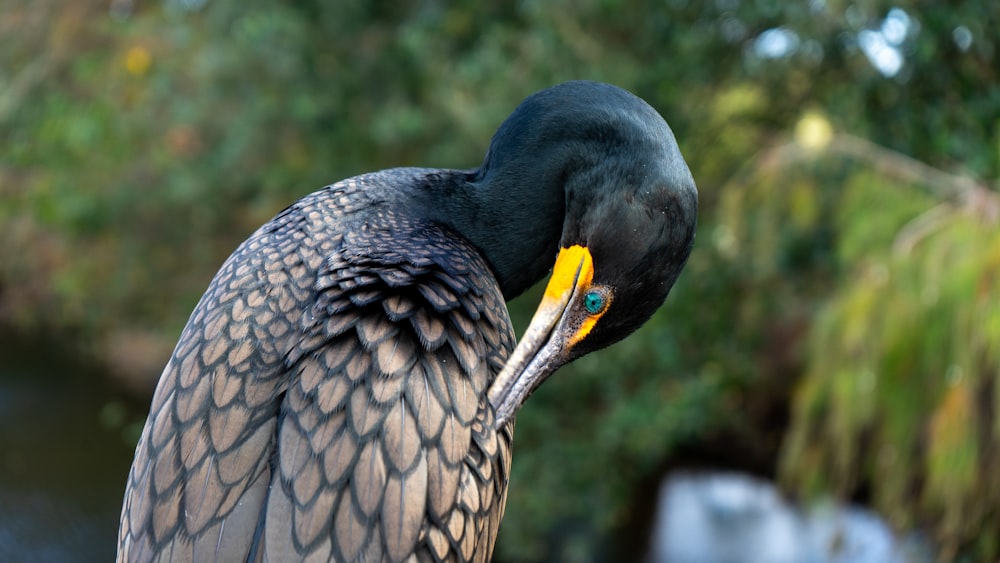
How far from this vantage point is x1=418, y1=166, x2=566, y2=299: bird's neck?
2541 mm

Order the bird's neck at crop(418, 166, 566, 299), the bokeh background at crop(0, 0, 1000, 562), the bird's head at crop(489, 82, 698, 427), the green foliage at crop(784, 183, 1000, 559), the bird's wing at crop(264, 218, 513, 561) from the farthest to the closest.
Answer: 1. the bokeh background at crop(0, 0, 1000, 562)
2. the green foliage at crop(784, 183, 1000, 559)
3. the bird's neck at crop(418, 166, 566, 299)
4. the bird's head at crop(489, 82, 698, 427)
5. the bird's wing at crop(264, 218, 513, 561)

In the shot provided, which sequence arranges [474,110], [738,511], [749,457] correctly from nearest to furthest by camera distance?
[474,110]
[749,457]
[738,511]

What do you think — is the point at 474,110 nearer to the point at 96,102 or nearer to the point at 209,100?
the point at 209,100

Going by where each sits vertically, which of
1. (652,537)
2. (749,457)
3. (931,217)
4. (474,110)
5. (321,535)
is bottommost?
(652,537)

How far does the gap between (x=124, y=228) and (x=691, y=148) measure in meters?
5.39

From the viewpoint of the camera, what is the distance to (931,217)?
13.7ft

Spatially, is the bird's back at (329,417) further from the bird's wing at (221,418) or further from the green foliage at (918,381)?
the green foliage at (918,381)

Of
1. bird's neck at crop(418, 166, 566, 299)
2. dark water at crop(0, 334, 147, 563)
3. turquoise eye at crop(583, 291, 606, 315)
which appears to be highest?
bird's neck at crop(418, 166, 566, 299)

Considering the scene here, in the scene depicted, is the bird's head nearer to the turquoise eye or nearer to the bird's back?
the turquoise eye

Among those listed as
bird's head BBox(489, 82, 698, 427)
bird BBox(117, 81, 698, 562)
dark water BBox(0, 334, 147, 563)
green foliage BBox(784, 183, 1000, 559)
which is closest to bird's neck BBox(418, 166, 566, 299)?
bird BBox(117, 81, 698, 562)

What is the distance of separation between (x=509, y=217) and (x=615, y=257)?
47 centimetres

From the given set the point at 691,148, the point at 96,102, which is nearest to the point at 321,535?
the point at 691,148

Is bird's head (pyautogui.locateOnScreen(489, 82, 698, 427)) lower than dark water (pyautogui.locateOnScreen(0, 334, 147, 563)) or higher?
higher

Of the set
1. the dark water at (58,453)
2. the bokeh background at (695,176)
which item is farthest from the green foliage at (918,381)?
the dark water at (58,453)
